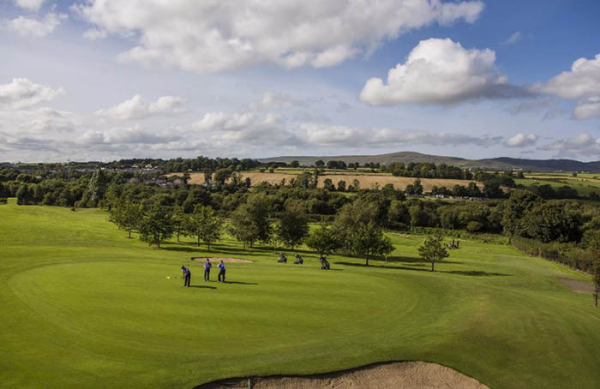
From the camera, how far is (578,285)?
50.5 metres

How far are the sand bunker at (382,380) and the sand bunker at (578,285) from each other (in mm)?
37573

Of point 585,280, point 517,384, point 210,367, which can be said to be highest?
point 210,367

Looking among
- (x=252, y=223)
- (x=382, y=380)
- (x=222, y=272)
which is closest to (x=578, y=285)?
(x=382, y=380)

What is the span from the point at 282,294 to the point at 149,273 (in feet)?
48.9

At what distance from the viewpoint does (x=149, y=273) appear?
122 ft

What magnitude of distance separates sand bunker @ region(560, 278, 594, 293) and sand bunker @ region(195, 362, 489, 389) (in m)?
37.6

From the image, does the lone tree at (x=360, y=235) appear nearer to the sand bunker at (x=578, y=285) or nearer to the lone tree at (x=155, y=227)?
the sand bunker at (x=578, y=285)

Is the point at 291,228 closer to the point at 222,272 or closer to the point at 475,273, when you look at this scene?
the point at 475,273

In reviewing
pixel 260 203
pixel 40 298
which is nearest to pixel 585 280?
pixel 260 203

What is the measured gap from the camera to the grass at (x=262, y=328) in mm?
18578

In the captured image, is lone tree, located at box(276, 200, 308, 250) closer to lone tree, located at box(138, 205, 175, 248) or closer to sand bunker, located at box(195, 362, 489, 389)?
lone tree, located at box(138, 205, 175, 248)

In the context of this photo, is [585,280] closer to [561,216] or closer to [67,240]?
[561,216]

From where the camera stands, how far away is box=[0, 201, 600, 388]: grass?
1858 cm

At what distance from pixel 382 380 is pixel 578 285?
44976 millimetres
